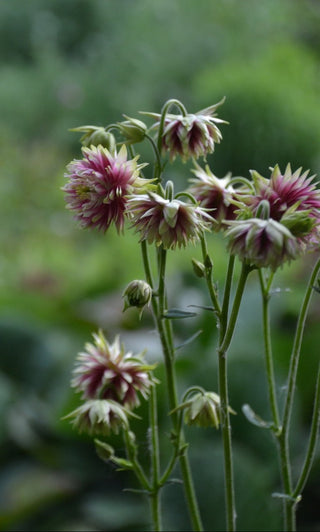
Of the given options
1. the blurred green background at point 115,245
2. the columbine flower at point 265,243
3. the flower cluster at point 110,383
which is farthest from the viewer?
the blurred green background at point 115,245

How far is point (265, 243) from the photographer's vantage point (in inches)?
15.0

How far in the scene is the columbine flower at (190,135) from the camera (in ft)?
1.54

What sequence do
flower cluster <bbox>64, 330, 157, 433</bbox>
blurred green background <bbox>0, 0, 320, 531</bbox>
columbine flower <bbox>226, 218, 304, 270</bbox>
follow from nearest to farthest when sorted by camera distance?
columbine flower <bbox>226, 218, 304, 270</bbox> < flower cluster <bbox>64, 330, 157, 433</bbox> < blurred green background <bbox>0, 0, 320, 531</bbox>

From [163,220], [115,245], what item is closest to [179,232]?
[163,220]

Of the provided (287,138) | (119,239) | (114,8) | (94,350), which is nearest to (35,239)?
(119,239)

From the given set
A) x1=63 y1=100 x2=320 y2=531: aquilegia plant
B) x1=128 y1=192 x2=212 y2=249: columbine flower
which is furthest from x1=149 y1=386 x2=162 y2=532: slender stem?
x1=128 y1=192 x2=212 y2=249: columbine flower

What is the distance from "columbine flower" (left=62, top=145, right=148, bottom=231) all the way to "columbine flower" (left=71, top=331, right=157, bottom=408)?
101 millimetres

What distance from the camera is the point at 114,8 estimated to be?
15.9ft

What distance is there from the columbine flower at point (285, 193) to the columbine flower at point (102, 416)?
163 millimetres

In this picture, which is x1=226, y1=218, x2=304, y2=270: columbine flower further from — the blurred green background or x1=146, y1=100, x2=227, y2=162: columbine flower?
the blurred green background

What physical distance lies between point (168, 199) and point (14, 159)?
9.95 feet

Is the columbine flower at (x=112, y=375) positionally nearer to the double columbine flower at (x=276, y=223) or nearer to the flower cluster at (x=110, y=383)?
the flower cluster at (x=110, y=383)

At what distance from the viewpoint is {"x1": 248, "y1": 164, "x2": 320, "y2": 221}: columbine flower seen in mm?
425

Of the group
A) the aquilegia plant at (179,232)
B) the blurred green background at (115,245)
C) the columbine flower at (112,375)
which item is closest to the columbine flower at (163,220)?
the aquilegia plant at (179,232)
